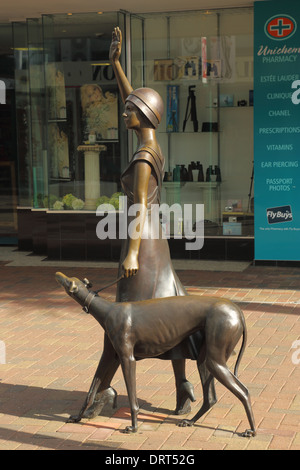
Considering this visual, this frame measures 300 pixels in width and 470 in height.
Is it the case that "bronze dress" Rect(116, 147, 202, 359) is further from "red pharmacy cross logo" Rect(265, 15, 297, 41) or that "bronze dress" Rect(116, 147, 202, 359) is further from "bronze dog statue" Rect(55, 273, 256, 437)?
"red pharmacy cross logo" Rect(265, 15, 297, 41)

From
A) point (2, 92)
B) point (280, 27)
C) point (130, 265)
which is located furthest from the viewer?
point (2, 92)

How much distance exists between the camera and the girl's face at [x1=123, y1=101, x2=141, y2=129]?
17.3 feet

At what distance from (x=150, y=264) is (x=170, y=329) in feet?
1.68

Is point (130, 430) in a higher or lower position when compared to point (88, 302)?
lower

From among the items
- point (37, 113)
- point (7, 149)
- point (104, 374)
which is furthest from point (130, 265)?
point (7, 149)

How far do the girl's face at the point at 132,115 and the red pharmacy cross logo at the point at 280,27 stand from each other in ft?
19.6

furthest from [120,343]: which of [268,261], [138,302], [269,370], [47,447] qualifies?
[268,261]

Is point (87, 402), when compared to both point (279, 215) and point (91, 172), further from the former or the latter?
point (91, 172)

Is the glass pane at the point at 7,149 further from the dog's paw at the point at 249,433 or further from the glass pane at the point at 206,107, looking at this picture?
the dog's paw at the point at 249,433

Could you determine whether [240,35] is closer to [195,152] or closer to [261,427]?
[195,152]

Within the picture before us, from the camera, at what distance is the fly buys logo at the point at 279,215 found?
428 inches

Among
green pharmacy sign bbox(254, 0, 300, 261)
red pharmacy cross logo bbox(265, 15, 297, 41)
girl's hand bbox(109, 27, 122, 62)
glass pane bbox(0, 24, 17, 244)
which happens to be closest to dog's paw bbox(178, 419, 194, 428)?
girl's hand bbox(109, 27, 122, 62)

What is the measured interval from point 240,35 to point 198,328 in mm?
7384

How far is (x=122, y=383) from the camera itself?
19.8ft
